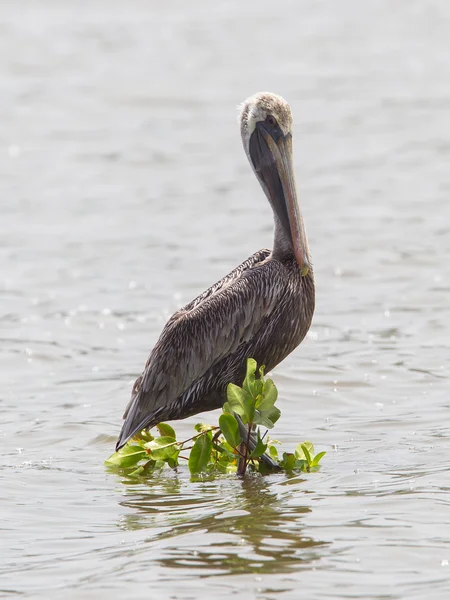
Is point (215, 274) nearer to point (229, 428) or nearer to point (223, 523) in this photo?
point (229, 428)

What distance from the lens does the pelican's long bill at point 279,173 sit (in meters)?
6.88

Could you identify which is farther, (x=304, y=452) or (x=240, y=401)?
(x=304, y=452)

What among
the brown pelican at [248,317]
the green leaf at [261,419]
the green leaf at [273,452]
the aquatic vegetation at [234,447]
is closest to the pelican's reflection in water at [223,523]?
the aquatic vegetation at [234,447]

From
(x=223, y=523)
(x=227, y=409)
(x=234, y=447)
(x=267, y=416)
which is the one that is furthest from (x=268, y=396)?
(x=223, y=523)

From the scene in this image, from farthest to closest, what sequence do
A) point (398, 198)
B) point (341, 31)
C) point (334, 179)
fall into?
point (341, 31) < point (334, 179) < point (398, 198)

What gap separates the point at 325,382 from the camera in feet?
29.7

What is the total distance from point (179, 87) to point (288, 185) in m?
15.7

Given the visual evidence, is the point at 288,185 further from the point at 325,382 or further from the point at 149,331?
the point at 149,331

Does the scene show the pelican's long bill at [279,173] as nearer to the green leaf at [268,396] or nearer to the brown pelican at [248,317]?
the brown pelican at [248,317]

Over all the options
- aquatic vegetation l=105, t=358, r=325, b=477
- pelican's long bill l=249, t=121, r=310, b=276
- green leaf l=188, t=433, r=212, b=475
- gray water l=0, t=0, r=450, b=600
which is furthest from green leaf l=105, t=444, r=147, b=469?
pelican's long bill l=249, t=121, r=310, b=276

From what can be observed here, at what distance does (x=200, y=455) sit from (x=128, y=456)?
467 millimetres

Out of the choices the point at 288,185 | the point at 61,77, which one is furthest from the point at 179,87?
the point at 288,185

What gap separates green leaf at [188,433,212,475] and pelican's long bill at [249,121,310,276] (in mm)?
1195

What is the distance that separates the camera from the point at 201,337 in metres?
6.93
